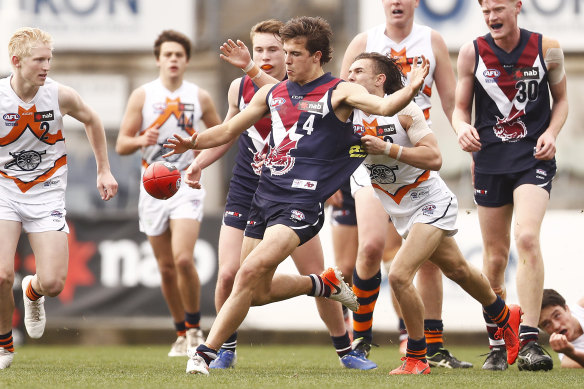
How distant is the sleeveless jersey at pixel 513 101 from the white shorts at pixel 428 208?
581 millimetres

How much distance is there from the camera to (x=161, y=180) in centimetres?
687

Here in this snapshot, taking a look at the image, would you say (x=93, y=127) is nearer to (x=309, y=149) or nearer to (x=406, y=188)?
(x=309, y=149)

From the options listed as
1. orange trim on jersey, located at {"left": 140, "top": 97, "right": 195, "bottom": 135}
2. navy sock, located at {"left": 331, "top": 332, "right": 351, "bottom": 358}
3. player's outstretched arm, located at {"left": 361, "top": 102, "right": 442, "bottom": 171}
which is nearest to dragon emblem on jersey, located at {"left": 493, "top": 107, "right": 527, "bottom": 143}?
player's outstretched arm, located at {"left": 361, "top": 102, "right": 442, "bottom": 171}

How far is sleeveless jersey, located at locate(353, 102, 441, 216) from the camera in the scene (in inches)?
270

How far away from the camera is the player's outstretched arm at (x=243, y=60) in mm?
7043

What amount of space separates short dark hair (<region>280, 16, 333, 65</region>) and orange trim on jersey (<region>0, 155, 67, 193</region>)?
6.21ft

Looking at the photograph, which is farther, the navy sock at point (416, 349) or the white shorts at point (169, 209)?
the white shorts at point (169, 209)

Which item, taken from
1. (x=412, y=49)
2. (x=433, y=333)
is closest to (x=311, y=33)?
Result: (x=412, y=49)

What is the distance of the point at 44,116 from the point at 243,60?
1.41 metres

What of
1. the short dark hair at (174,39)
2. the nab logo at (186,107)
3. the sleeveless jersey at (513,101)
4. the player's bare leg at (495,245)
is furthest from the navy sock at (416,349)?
the short dark hair at (174,39)

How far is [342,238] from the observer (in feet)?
29.3

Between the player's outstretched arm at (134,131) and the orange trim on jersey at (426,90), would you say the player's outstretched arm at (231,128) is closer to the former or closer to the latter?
the orange trim on jersey at (426,90)

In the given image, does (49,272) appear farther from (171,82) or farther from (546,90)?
(546,90)

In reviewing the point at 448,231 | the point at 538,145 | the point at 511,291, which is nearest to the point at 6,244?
the point at 448,231
